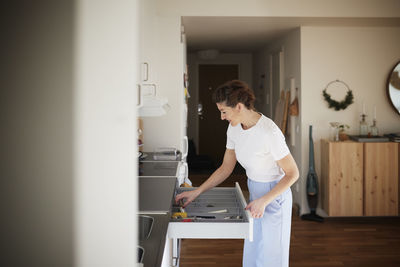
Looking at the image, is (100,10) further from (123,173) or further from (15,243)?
(15,243)

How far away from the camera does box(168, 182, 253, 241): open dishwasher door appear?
169cm

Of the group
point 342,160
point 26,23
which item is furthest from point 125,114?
point 342,160

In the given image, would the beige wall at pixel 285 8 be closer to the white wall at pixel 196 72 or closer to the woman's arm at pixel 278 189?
the woman's arm at pixel 278 189

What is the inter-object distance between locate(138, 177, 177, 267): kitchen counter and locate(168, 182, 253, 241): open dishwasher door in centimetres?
8

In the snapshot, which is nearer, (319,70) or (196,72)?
(319,70)

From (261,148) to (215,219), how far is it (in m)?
0.47

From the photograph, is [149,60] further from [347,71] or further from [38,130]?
[38,130]

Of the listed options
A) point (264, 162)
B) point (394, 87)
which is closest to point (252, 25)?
point (394, 87)

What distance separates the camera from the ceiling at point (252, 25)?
4.07m

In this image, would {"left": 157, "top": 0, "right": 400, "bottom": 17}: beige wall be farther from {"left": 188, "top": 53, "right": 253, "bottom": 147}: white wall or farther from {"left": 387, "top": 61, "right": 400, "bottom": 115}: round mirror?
{"left": 188, "top": 53, "right": 253, "bottom": 147}: white wall

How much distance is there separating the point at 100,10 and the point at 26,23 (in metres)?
0.12

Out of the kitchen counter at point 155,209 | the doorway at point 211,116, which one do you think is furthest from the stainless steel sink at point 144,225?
the doorway at point 211,116

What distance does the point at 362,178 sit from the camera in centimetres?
421

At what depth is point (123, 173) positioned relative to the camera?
0.56m
